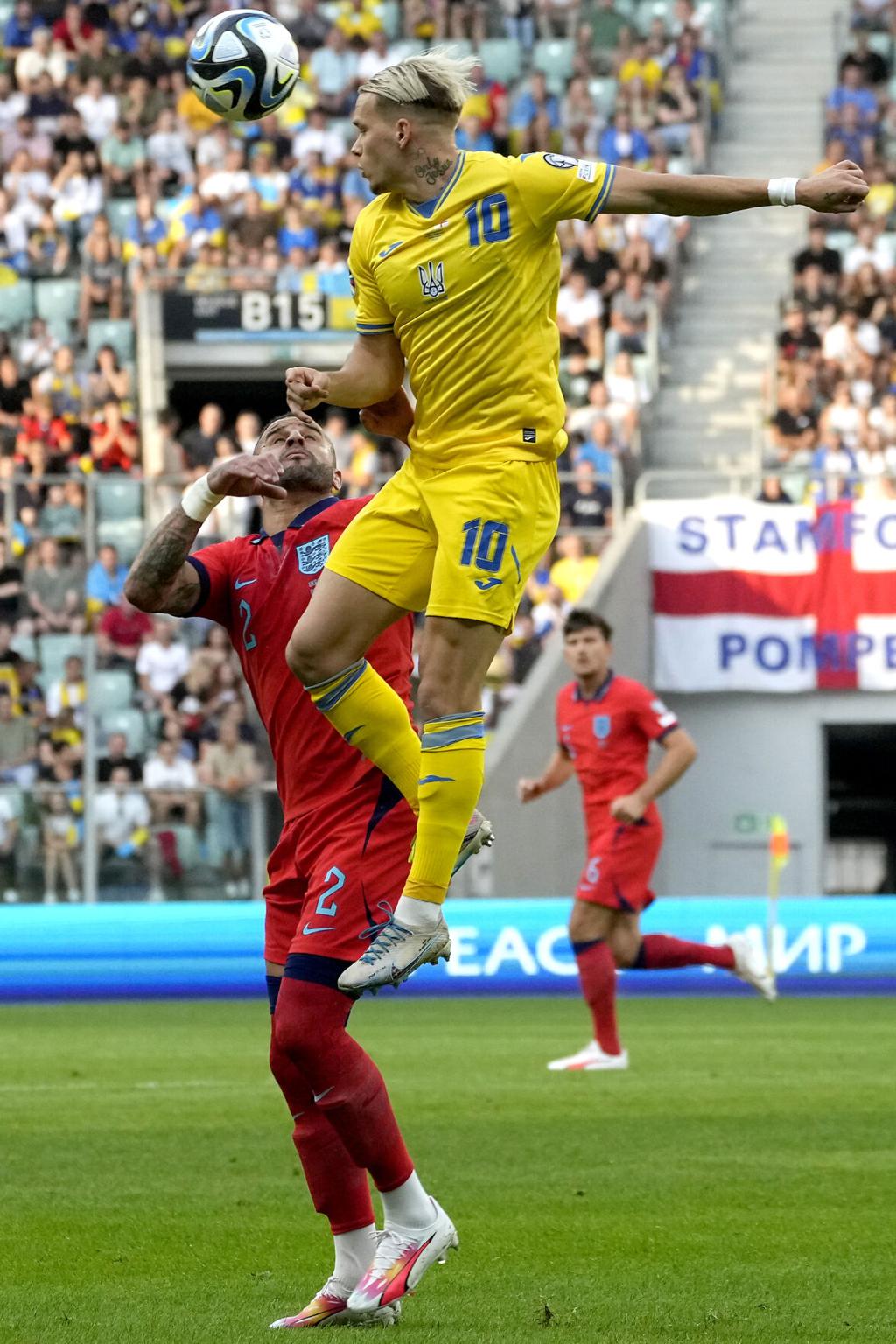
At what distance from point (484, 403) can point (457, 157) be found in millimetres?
670

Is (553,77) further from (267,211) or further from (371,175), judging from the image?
(371,175)

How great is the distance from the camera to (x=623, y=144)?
24.7 metres

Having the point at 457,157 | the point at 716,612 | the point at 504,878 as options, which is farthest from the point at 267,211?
the point at 457,157

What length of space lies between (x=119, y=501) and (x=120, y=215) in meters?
5.25

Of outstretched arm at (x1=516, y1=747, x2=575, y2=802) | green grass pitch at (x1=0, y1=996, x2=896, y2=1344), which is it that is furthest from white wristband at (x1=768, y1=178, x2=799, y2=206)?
outstretched arm at (x1=516, y1=747, x2=575, y2=802)

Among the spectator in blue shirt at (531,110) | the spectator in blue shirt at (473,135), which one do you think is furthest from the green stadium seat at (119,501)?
the spectator in blue shirt at (531,110)

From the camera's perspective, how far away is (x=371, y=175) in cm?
610

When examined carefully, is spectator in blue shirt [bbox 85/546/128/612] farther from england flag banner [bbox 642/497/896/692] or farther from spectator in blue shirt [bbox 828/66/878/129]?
spectator in blue shirt [bbox 828/66/878/129]

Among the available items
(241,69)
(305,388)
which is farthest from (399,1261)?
(241,69)

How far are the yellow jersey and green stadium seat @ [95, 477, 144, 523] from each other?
14294mm

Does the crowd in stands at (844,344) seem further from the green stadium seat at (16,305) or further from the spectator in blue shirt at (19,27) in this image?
the spectator in blue shirt at (19,27)

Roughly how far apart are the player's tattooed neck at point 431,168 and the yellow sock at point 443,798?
1391mm

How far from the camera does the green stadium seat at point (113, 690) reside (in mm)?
18781

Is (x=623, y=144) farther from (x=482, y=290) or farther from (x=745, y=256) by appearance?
(x=482, y=290)
